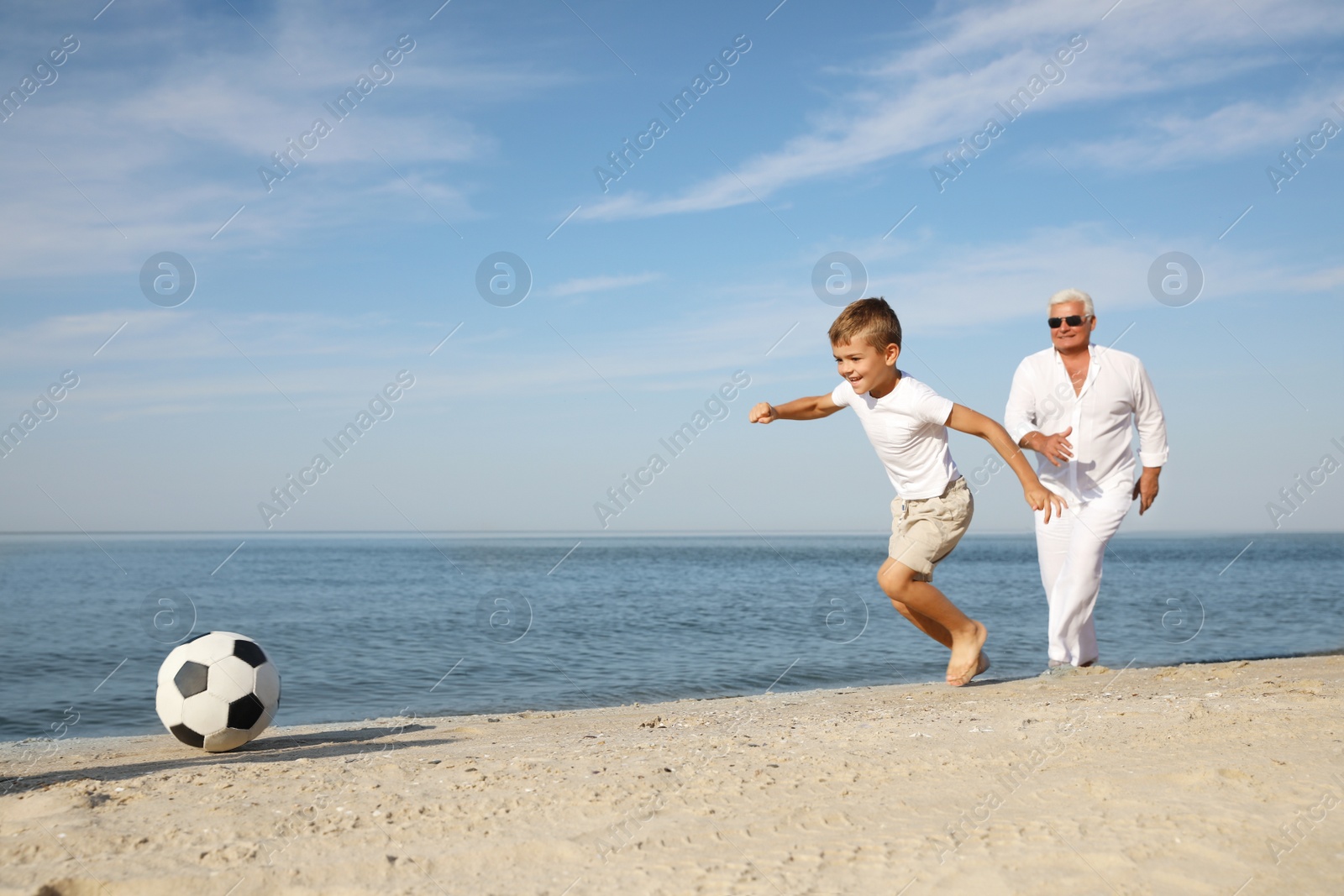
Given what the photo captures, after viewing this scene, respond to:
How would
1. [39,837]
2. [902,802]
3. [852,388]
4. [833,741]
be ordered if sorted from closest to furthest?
1. [39,837]
2. [902,802]
3. [833,741]
4. [852,388]

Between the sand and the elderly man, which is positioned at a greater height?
the elderly man

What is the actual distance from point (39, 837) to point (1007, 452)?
4763 millimetres

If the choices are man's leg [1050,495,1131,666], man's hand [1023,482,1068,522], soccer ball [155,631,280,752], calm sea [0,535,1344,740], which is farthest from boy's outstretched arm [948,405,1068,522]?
soccer ball [155,631,280,752]

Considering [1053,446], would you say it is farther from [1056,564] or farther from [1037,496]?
[1056,564]

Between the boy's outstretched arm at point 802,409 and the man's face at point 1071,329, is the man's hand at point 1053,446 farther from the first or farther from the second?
the boy's outstretched arm at point 802,409

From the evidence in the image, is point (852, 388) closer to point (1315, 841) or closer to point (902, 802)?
point (902, 802)

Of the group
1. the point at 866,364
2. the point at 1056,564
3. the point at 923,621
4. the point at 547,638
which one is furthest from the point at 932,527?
the point at 547,638

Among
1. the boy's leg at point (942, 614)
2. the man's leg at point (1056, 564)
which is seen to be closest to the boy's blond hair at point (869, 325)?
the boy's leg at point (942, 614)

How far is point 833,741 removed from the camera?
13.6 ft

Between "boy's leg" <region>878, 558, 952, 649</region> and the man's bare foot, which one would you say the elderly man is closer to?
the man's bare foot

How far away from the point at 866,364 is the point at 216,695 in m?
4.08

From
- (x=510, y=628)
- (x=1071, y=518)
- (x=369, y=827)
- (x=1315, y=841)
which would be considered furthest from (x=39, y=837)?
(x=510, y=628)

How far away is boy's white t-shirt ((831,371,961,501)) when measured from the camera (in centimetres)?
571

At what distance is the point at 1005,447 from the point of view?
17.9 feet
